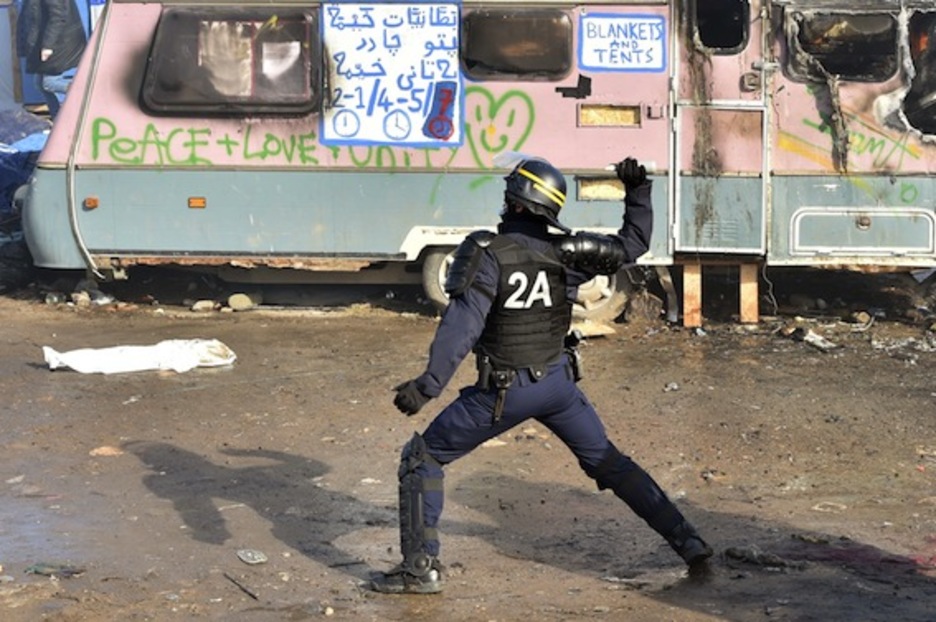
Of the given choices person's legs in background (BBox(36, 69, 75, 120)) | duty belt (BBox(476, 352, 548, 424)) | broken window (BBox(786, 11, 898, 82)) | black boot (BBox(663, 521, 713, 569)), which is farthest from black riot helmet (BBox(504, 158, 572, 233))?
person's legs in background (BBox(36, 69, 75, 120))

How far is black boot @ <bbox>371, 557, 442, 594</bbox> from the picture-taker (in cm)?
646

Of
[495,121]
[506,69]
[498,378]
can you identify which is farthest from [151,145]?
[498,378]

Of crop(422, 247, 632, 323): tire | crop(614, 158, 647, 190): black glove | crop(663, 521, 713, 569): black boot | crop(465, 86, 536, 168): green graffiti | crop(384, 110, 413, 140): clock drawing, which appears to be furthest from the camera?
crop(422, 247, 632, 323): tire

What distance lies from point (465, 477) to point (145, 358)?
132 inches

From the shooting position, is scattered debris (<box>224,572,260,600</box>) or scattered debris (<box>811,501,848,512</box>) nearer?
scattered debris (<box>224,572,260,600</box>)

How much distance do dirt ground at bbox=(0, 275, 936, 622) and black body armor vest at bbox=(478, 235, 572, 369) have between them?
1006 mm

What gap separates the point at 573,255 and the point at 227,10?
264 inches

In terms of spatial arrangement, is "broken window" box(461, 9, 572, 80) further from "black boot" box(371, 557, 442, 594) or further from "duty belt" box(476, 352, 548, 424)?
"black boot" box(371, 557, 442, 594)

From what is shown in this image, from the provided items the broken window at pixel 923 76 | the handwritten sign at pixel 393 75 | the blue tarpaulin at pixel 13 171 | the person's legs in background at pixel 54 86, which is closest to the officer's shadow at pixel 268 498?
the handwritten sign at pixel 393 75

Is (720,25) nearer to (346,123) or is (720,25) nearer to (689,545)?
(346,123)

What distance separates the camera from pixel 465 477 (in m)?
8.46

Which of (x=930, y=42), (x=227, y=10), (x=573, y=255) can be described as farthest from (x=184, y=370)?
(x=930, y=42)

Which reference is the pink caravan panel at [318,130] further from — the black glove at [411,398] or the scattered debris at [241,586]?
the black glove at [411,398]

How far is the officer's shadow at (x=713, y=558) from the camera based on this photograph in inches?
249
